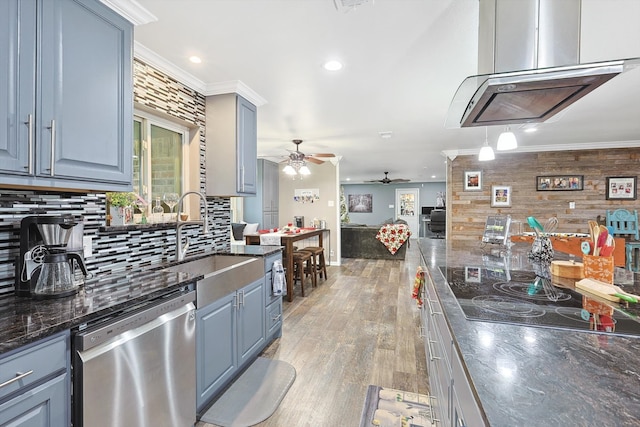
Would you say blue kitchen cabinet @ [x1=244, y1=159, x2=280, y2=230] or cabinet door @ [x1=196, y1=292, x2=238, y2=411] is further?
blue kitchen cabinet @ [x1=244, y1=159, x2=280, y2=230]

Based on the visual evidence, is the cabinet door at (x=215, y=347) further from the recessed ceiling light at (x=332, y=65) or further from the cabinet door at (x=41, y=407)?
the recessed ceiling light at (x=332, y=65)

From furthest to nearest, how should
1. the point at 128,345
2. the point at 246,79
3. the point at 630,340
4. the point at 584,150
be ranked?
the point at 584,150
the point at 246,79
the point at 128,345
the point at 630,340

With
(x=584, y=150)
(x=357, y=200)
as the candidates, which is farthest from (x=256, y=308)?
(x=357, y=200)

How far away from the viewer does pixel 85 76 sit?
1.42 metres

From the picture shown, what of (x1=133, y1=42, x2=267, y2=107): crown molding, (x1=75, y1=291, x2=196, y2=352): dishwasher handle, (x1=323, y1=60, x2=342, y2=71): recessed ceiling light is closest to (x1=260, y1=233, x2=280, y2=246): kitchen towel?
(x1=133, y1=42, x2=267, y2=107): crown molding

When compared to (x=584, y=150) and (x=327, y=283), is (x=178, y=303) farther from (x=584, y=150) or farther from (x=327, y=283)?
(x=584, y=150)

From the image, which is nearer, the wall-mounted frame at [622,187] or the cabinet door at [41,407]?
the cabinet door at [41,407]

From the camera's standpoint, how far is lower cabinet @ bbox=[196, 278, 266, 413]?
175 centimetres

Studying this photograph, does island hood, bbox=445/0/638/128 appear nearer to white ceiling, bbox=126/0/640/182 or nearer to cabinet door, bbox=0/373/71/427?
white ceiling, bbox=126/0/640/182

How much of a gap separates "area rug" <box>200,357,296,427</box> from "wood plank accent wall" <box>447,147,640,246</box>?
4025mm

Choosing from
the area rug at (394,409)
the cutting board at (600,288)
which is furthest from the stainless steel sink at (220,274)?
the cutting board at (600,288)

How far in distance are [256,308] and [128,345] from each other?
3.88 ft

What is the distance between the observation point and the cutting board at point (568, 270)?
1.56 m

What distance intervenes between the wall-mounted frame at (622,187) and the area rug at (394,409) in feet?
18.8
